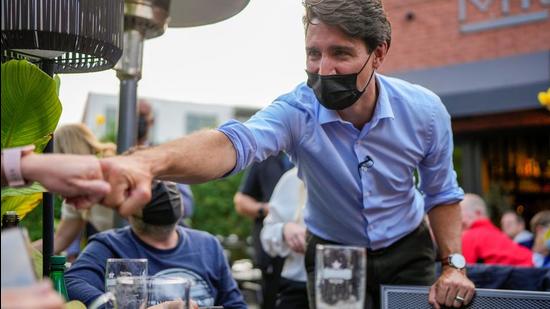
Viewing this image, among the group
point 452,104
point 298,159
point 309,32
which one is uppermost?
point 309,32

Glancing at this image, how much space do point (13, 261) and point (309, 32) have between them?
4.36 ft

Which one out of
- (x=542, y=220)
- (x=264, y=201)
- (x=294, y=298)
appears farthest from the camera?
(x=542, y=220)

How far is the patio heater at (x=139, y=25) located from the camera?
8.37 ft

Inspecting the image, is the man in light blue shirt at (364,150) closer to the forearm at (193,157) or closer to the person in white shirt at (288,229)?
the forearm at (193,157)

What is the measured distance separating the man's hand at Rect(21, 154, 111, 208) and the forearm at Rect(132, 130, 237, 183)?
0.81ft

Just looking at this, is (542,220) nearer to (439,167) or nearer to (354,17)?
(439,167)

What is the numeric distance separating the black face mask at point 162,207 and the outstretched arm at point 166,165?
3.64 ft

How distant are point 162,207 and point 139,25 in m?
0.75

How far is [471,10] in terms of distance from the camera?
10.2 metres

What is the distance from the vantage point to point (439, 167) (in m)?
2.38

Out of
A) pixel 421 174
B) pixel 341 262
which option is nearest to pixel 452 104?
pixel 421 174

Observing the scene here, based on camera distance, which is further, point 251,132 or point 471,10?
point 471,10

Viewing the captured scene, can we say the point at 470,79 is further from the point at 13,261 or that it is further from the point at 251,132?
the point at 13,261

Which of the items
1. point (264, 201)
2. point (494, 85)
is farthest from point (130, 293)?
point (494, 85)
